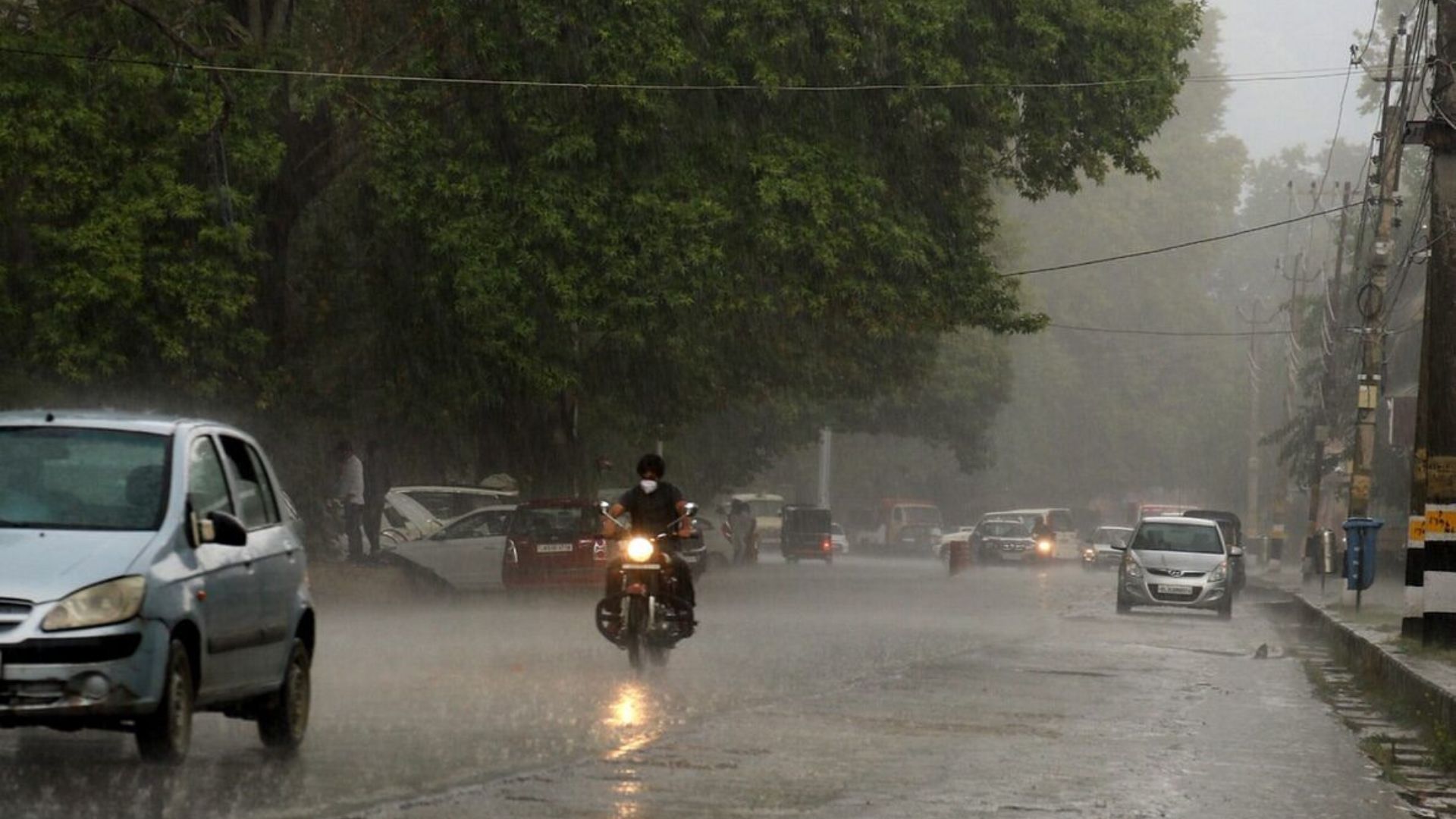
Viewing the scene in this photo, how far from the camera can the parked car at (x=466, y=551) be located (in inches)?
1214

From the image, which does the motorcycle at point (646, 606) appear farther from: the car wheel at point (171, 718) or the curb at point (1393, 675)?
the car wheel at point (171, 718)

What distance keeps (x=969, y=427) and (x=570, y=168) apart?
46.7 m

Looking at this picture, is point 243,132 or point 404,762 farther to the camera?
point 243,132

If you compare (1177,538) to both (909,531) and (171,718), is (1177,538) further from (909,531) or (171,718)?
(909,531)

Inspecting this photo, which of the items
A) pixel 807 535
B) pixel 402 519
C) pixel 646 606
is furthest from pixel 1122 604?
pixel 807 535

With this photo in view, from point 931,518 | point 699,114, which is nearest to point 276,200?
point 699,114

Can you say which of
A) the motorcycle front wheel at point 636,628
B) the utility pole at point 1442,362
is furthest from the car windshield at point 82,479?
the utility pole at point 1442,362

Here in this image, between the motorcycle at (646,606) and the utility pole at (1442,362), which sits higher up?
the utility pole at (1442,362)

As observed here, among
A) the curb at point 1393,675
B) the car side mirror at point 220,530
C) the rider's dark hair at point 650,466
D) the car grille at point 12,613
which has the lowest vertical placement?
the curb at point 1393,675

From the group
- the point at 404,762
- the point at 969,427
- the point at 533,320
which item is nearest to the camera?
the point at 404,762

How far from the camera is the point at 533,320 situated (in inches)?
1150

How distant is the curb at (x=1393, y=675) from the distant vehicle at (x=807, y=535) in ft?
108

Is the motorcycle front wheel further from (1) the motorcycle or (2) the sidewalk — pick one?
(2) the sidewalk

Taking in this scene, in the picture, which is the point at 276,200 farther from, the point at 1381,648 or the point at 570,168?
the point at 1381,648
